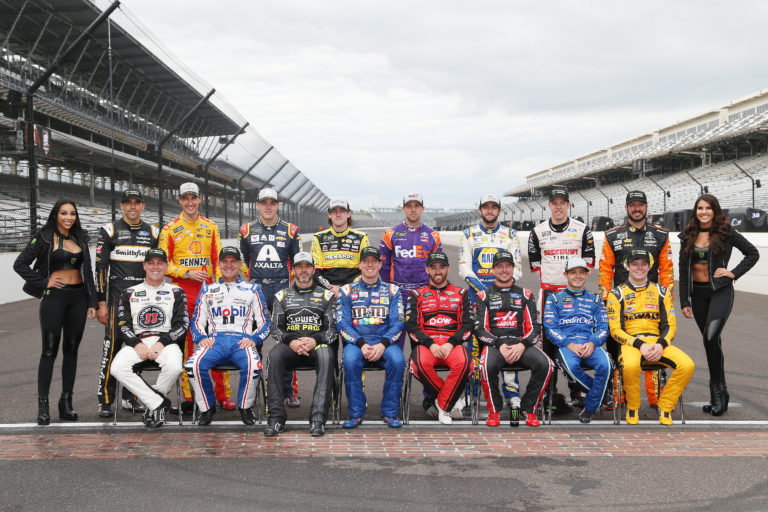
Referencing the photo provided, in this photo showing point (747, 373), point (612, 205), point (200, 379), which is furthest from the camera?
point (612, 205)

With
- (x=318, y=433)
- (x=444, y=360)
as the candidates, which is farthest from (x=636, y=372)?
(x=318, y=433)

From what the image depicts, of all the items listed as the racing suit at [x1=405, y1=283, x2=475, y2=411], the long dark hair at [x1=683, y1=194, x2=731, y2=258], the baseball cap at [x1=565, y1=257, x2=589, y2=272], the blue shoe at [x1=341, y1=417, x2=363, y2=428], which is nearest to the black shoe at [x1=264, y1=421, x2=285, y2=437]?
the blue shoe at [x1=341, y1=417, x2=363, y2=428]

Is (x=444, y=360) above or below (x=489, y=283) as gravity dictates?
below

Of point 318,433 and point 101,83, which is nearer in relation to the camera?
point 318,433

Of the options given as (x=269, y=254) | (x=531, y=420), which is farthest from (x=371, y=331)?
(x=531, y=420)

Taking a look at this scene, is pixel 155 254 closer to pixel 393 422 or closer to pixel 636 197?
pixel 393 422

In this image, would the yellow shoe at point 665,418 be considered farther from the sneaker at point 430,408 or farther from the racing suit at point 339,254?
the racing suit at point 339,254

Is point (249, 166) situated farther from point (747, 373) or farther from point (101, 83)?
point (747, 373)

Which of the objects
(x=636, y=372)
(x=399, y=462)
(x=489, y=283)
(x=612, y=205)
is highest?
(x=612, y=205)

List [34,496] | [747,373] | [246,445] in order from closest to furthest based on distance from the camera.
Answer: [34,496], [246,445], [747,373]

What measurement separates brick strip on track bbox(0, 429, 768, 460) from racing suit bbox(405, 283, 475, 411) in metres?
0.41

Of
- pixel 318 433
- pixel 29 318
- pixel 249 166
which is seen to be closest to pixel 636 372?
pixel 318 433

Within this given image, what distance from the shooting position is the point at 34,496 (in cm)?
322

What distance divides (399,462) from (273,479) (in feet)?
2.57
